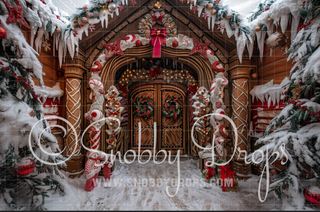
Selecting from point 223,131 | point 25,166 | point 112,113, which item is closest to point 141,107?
point 112,113

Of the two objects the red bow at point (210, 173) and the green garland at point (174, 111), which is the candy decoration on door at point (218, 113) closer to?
the red bow at point (210, 173)

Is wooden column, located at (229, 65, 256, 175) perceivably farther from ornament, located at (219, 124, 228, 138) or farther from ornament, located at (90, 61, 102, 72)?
ornament, located at (90, 61, 102, 72)

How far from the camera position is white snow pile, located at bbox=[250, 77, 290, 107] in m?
2.53

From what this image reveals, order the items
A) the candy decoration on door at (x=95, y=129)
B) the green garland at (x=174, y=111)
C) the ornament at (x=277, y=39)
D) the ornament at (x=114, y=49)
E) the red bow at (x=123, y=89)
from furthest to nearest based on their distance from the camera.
→ the green garland at (x=174, y=111) → the red bow at (x=123, y=89) → the ornament at (x=114, y=49) → the candy decoration on door at (x=95, y=129) → the ornament at (x=277, y=39)

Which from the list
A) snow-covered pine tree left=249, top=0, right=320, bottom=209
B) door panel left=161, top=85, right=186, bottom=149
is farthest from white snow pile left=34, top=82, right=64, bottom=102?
snow-covered pine tree left=249, top=0, right=320, bottom=209

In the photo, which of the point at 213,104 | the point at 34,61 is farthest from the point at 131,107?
the point at 34,61

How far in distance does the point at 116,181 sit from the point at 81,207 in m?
0.78

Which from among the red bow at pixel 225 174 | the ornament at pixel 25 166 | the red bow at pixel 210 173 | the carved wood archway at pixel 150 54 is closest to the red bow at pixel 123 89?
the carved wood archway at pixel 150 54

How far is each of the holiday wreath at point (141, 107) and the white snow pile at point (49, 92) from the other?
163 centimetres

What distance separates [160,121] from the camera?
3955 mm

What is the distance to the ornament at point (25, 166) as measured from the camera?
158 cm

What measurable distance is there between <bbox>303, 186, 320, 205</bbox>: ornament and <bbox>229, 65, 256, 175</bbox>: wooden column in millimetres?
1217

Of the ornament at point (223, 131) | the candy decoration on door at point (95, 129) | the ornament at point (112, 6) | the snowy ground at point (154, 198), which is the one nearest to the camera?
the snowy ground at point (154, 198)

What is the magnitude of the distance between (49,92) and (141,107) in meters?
1.93
